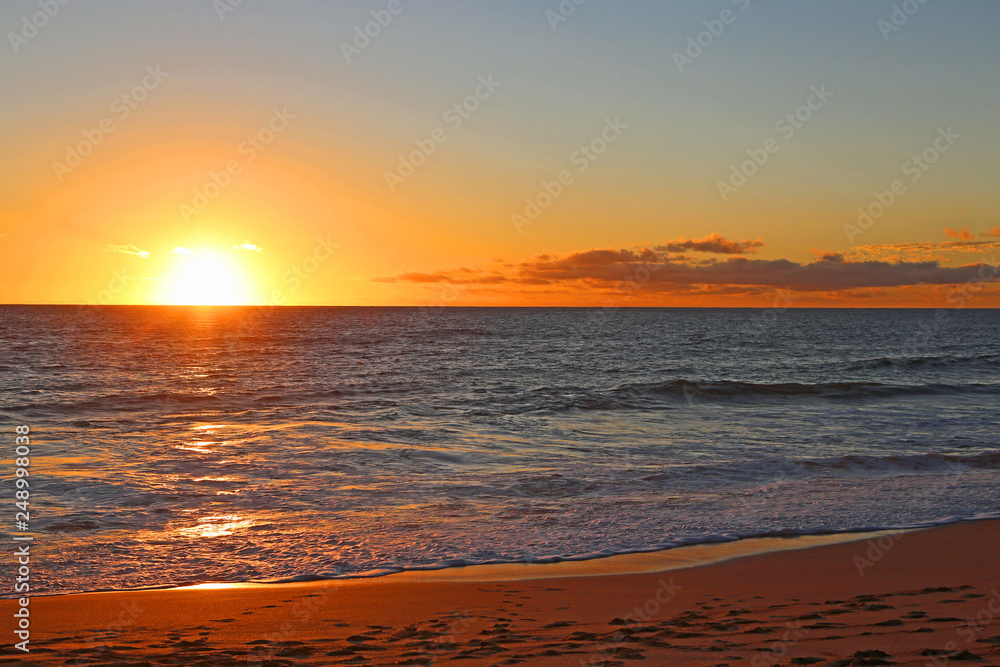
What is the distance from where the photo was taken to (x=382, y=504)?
1150 centimetres

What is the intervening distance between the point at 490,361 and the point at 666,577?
121ft

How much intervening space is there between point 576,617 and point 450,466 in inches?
324

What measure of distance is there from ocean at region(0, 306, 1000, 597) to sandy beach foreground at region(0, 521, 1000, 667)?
80 cm

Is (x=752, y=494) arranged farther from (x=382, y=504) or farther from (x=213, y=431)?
(x=213, y=431)

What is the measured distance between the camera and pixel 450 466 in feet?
48.1

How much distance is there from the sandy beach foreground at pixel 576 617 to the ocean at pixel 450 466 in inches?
31.5

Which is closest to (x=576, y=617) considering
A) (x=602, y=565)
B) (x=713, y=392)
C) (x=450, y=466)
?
(x=602, y=565)

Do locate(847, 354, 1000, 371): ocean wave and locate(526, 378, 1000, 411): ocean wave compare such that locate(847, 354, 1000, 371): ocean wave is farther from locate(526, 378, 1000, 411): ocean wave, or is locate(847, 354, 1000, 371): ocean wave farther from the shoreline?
the shoreline

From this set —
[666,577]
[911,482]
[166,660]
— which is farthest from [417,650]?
[911,482]

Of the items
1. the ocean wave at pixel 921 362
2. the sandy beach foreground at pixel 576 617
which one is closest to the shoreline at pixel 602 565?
the sandy beach foreground at pixel 576 617

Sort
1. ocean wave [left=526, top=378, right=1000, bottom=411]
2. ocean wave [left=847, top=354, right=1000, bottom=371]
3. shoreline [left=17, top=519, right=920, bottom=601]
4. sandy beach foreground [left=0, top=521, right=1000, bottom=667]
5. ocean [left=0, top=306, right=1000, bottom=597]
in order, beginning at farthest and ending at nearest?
ocean wave [left=847, top=354, right=1000, bottom=371], ocean wave [left=526, top=378, right=1000, bottom=411], ocean [left=0, top=306, right=1000, bottom=597], shoreline [left=17, top=519, right=920, bottom=601], sandy beach foreground [left=0, top=521, right=1000, bottom=667]

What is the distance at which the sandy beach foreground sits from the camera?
5465 mm

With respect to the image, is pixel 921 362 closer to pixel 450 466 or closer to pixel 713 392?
pixel 713 392

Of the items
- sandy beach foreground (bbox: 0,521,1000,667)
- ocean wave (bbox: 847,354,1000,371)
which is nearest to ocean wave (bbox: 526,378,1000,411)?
ocean wave (bbox: 847,354,1000,371)
